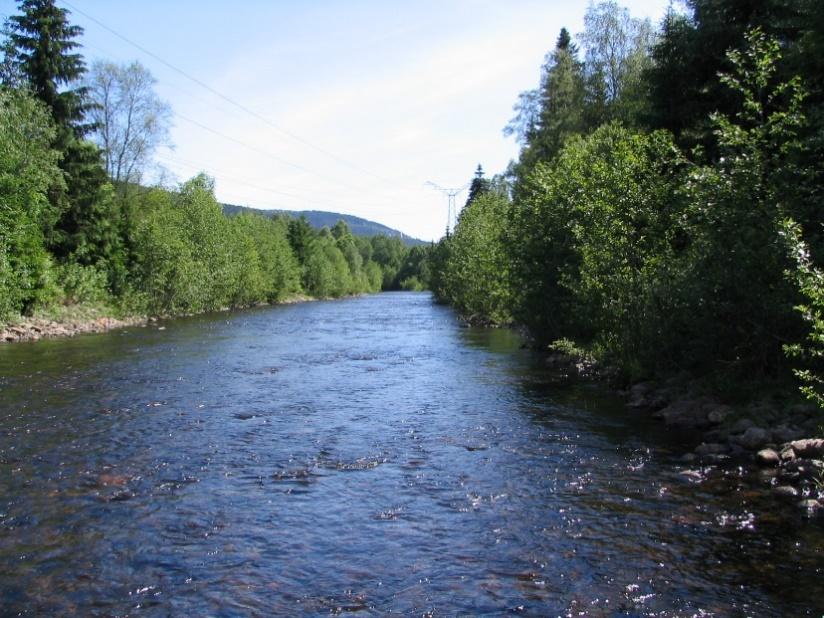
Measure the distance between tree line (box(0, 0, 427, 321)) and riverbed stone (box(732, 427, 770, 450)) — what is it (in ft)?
110

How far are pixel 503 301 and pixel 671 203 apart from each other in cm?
2488

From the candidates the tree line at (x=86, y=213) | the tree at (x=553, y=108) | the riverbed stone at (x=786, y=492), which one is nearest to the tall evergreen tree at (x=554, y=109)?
the tree at (x=553, y=108)

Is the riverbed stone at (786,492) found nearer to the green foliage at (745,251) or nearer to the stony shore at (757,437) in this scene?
the stony shore at (757,437)

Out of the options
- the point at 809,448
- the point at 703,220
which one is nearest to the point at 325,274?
the point at 703,220

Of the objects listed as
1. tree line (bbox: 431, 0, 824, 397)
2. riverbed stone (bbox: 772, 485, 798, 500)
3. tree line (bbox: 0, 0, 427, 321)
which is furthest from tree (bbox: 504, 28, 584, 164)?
riverbed stone (bbox: 772, 485, 798, 500)

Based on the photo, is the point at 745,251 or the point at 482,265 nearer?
the point at 745,251

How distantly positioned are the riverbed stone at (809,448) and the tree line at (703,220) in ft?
3.12

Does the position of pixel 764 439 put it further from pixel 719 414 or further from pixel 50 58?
pixel 50 58

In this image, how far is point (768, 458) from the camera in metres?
11.5

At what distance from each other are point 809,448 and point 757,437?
4.41ft

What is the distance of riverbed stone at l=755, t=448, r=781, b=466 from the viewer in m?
11.5

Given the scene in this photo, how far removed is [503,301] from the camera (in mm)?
44281

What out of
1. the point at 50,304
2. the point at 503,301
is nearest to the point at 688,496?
the point at 503,301

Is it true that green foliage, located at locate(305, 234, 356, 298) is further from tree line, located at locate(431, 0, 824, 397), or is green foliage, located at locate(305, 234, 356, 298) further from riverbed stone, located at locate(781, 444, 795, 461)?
riverbed stone, located at locate(781, 444, 795, 461)
